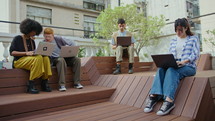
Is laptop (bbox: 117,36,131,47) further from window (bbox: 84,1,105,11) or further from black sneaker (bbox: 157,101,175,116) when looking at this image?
window (bbox: 84,1,105,11)

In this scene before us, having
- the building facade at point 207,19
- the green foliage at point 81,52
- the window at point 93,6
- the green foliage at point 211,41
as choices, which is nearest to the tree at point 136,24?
the green foliage at point 81,52

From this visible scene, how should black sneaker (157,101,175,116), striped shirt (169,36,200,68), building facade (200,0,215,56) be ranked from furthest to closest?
building facade (200,0,215,56)
striped shirt (169,36,200,68)
black sneaker (157,101,175,116)

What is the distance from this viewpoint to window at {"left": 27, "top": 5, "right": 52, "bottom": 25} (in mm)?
9749

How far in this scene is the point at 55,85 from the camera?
266 cm

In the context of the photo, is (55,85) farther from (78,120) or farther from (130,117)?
(130,117)

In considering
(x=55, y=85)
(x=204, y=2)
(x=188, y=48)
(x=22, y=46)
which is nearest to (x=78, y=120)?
(x=55, y=85)

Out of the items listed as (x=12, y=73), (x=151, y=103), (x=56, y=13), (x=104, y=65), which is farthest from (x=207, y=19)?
(x=56, y=13)

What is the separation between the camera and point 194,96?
184 centimetres

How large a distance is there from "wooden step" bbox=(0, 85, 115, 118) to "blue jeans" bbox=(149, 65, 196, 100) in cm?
84

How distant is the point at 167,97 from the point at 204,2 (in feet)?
14.7

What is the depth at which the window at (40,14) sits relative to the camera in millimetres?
9749

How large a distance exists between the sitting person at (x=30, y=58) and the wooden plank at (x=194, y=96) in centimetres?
177

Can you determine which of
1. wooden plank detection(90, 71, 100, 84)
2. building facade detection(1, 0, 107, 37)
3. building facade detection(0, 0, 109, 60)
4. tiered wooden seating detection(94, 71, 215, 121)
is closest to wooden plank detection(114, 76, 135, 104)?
tiered wooden seating detection(94, 71, 215, 121)

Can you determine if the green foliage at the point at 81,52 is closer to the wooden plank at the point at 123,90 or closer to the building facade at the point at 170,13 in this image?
the building facade at the point at 170,13
